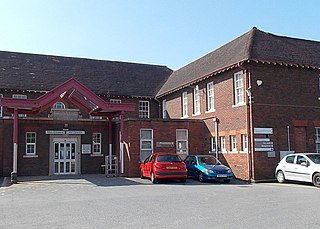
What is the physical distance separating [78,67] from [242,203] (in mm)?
24234

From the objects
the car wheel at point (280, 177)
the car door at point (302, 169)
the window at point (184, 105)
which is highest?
the window at point (184, 105)

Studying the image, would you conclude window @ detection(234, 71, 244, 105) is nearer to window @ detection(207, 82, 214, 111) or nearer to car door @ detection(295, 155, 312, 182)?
window @ detection(207, 82, 214, 111)

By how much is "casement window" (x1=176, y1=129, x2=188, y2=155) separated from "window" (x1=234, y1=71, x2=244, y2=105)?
440 cm

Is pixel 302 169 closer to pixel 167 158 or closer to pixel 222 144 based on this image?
pixel 222 144

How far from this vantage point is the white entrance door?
84.2 ft

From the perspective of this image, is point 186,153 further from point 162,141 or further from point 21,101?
point 21,101

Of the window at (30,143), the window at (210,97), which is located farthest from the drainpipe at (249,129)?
the window at (30,143)

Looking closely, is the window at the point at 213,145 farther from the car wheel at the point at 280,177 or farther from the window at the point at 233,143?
the car wheel at the point at 280,177

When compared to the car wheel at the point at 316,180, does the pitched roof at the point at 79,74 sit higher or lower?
higher

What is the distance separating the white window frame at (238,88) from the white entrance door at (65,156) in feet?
36.7

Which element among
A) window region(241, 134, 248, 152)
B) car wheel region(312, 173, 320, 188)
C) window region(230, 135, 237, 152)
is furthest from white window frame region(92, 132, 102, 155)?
car wheel region(312, 173, 320, 188)

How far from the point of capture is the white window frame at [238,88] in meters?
21.4

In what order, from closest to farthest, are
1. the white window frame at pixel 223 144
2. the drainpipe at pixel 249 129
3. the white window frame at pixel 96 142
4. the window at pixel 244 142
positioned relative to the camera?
the drainpipe at pixel 249 129
the window at pixel 244 142
the white window frame at pixel 223 144
the white window frame at pixel 96 142

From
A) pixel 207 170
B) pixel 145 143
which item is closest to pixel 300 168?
pixel 207 170
